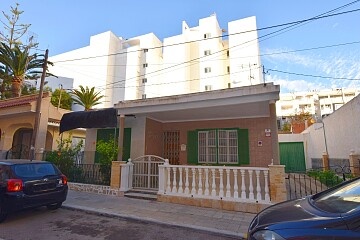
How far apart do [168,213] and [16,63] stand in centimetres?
1677

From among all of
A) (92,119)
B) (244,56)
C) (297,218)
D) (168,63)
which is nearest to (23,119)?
(92,119)

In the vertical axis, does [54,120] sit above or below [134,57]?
below

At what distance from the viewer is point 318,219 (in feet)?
7.14

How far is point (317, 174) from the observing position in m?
9.94

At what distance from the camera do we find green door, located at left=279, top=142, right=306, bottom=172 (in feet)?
53.5

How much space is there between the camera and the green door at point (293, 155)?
16297 millimetres

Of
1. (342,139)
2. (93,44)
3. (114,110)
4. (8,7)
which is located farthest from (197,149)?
(93,44)

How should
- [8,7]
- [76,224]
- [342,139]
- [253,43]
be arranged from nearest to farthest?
[76,224] → [342,139] → [8,7] → [253,43]

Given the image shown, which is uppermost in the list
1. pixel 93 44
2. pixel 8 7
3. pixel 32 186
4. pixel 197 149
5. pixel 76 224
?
pixel 93 44

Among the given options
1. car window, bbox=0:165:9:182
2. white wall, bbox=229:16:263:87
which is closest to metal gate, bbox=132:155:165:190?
car window, bbox=0:165:9:182

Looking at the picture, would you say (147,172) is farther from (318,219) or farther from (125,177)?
(318,219)

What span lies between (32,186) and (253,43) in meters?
30.8

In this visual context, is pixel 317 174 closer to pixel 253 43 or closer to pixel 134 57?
pixel 253 43

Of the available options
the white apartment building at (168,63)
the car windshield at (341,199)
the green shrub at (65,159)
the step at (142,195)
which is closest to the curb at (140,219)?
the step at (142,195)
